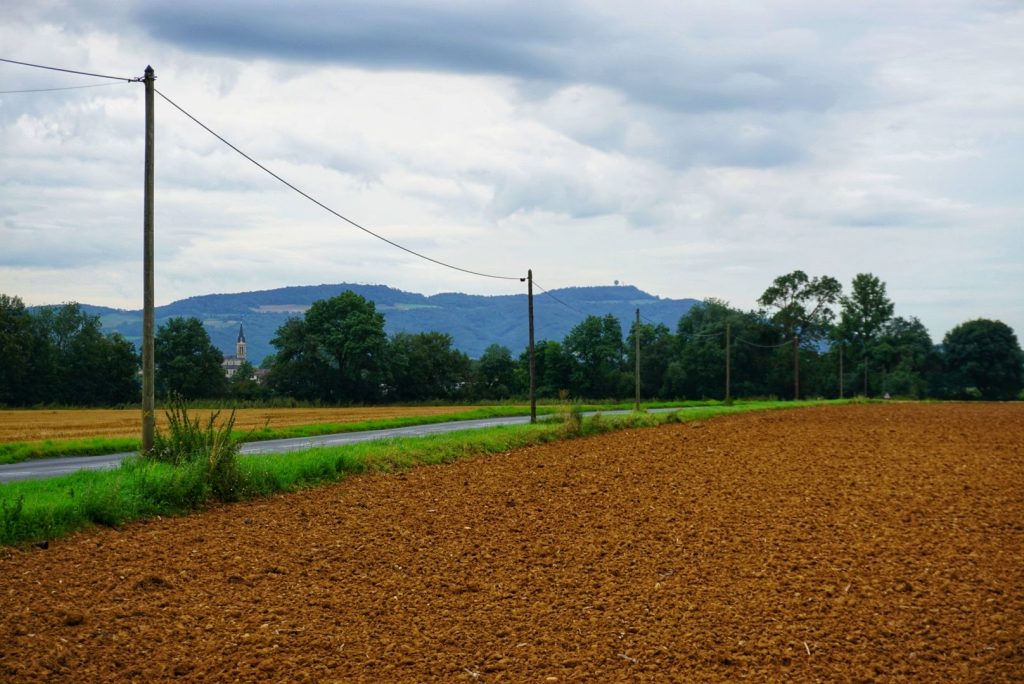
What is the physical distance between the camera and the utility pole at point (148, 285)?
1850 cm

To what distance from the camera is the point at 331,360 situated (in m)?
76.8

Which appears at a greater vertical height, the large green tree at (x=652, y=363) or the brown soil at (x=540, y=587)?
the large green tree at (x=652, y=363)

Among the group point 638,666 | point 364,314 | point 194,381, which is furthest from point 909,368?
point 638,666

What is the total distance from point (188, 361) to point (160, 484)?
6223 centimetres

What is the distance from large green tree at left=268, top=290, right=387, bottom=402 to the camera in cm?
7688

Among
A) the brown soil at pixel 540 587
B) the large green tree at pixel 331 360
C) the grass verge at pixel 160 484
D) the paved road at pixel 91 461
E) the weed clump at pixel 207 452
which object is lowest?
the brown soil at pixel 540 587

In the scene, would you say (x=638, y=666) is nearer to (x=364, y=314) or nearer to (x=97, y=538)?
(x=97, y=538)

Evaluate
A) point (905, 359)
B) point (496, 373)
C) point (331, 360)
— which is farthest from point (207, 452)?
point (905, 359)

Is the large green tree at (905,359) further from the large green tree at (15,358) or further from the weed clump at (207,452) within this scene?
the weed clump at (207,452)

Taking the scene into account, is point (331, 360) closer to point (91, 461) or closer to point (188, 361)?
point (188, 361)

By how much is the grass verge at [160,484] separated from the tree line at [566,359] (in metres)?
38.0

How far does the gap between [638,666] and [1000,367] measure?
11733 centimetres

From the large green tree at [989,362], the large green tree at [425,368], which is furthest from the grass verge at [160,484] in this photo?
the large green tree at [989,362]

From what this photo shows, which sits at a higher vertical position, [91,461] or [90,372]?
[90,372]
